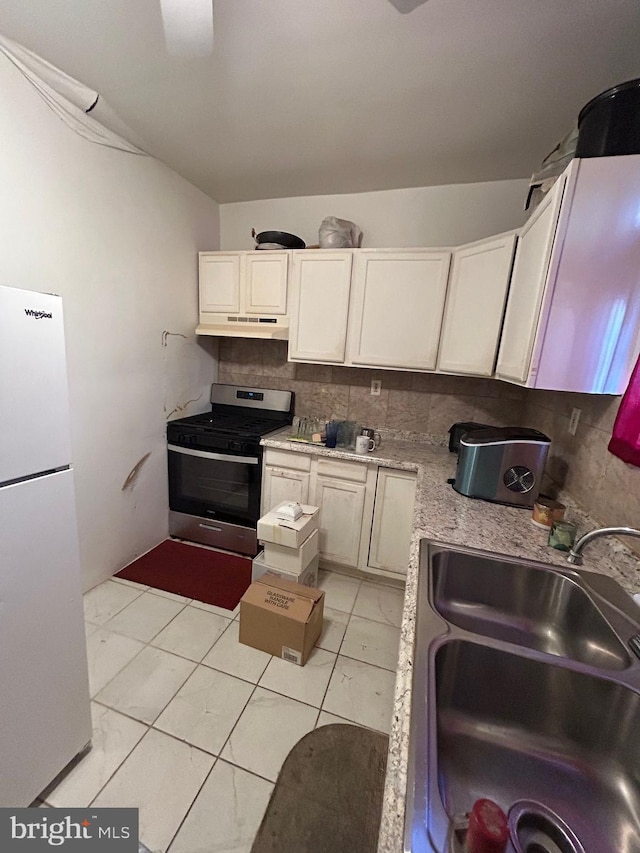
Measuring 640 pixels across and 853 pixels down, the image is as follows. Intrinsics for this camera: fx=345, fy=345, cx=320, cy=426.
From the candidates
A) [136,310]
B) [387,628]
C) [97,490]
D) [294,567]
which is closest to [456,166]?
[136,310]

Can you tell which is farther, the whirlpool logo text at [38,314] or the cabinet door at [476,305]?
the cabinet door at [476,305]

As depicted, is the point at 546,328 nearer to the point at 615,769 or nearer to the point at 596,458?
the point at 596,458

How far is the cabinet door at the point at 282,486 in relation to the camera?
235 centimetres

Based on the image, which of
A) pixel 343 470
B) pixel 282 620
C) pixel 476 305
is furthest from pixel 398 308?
pixel 282 620

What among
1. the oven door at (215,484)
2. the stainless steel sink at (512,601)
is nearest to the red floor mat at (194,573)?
the oven door at (215,484)

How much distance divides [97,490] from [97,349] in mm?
828

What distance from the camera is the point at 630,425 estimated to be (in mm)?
1057

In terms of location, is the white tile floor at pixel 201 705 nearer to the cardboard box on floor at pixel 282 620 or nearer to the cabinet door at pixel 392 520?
the cardboard box on floor at pixel 282 620

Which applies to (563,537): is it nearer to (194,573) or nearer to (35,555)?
(35,555)

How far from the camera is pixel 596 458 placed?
4.42 feet

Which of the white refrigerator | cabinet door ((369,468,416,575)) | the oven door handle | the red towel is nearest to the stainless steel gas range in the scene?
the oven door handle

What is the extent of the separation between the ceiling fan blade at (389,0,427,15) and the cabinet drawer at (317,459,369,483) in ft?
6.26

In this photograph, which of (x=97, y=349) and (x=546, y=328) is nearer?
(x=546, y=328)

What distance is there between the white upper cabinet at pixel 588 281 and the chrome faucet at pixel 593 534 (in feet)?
1.78
